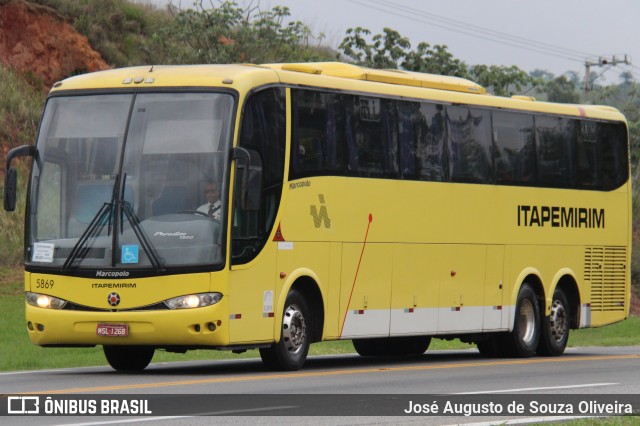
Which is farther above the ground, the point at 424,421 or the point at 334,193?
the point at 334,193

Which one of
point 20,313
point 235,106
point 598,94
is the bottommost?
point 20,313

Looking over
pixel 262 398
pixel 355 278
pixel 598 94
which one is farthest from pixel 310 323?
pixel 598 94

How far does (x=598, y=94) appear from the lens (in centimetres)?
7406

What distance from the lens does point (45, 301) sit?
1798cm

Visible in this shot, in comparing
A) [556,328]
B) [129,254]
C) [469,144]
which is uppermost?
[469,144]

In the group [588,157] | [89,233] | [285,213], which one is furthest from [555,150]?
[89,233]

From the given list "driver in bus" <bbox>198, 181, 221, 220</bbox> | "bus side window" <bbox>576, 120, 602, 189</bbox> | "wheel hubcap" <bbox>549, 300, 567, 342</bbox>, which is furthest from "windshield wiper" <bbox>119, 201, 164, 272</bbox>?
"bus side window" <bbox>576, 120, 602, 189</bbox>

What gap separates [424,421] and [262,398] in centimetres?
238

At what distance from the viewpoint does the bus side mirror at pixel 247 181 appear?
1762 cm

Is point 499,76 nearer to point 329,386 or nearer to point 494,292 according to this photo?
point 494,292

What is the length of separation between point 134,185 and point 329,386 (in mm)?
3411

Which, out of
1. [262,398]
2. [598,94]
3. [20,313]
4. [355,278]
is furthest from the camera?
[598,94]

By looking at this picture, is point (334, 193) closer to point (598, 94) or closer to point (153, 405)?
point (153, 405)

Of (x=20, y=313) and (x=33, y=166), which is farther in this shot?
(x=20, y=313)
